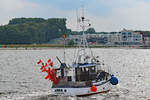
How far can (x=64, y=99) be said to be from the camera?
122ft

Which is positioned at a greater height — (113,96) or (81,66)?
(81,66)

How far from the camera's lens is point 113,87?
4994 centimetres

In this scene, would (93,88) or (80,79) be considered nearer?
(93,88)

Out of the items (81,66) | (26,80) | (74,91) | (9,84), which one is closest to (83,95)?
(74,91)

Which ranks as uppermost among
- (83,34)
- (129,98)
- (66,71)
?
(83,34)

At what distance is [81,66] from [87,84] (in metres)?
2.68

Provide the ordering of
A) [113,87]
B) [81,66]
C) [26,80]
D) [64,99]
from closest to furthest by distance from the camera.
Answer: [64,99] < [81,66] < [113,87] < [26,80]

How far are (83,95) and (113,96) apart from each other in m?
5.62

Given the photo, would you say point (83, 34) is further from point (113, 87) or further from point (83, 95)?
point (113, 87)

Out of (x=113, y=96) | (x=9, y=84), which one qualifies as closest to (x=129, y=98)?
(x=113, y=96)

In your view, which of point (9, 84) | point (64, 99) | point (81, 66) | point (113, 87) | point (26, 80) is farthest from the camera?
point (26, 80)

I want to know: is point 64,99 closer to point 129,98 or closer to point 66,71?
point 66,71

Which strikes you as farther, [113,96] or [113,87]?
[113,87]

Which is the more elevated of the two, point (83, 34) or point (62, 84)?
point (83, 34)
